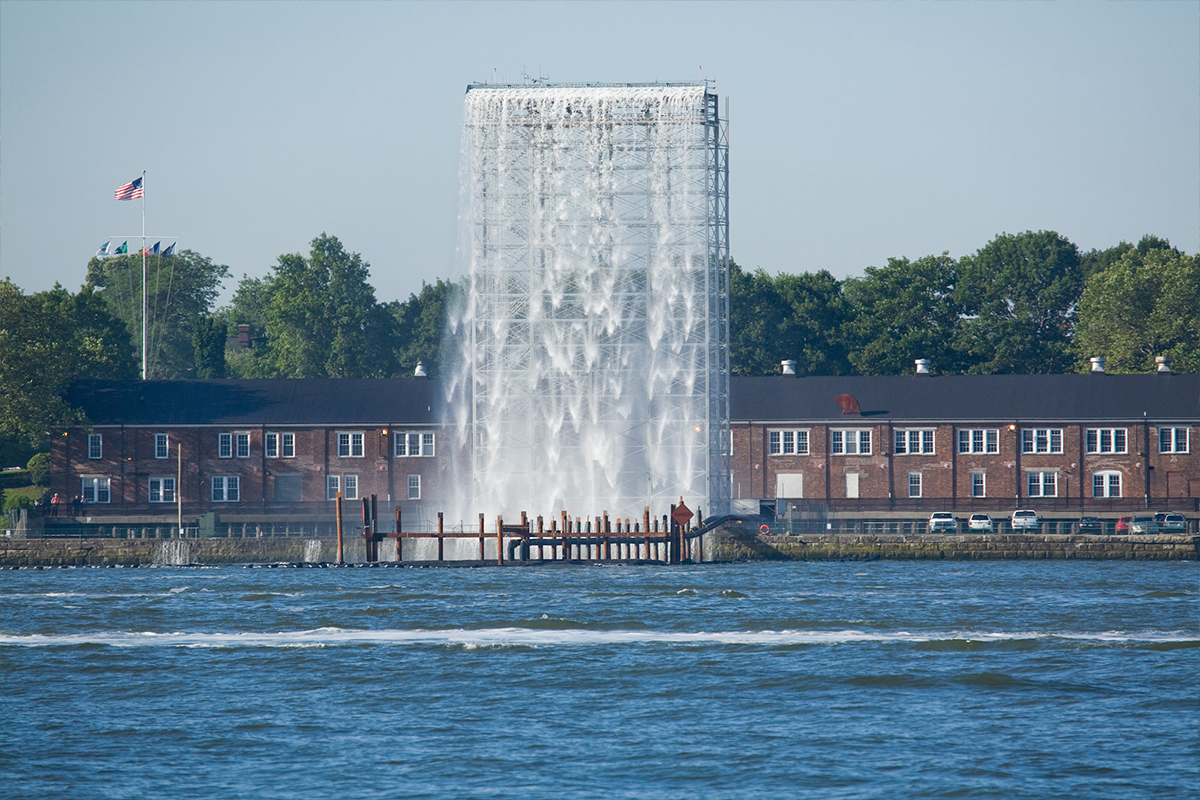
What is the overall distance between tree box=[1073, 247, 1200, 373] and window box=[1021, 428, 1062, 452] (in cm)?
1720

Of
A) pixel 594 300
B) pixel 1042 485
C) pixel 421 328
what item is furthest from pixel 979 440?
pixel 421 328

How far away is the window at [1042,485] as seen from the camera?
7588 cm

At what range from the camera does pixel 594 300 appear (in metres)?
65.8

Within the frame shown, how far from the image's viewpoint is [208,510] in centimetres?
7775

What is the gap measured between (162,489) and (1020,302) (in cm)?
6455

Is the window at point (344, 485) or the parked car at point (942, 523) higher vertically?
the window at point (344, 485)

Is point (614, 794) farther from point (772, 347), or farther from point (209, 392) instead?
point (772, 347)

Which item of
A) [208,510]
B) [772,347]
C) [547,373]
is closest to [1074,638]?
[547,373]

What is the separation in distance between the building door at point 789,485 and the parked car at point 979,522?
39.0ft

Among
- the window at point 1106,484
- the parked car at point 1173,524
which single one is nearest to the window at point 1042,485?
the window at point 1106,484

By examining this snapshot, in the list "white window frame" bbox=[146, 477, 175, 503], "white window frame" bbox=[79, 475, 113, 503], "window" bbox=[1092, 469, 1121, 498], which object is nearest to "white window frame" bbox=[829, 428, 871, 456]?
"window" bbox=[1092, 469, 1121, 498]

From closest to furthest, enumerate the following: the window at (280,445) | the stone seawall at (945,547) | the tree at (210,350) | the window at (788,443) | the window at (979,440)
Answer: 1. the stone seawall at (945,547)
2. the window at (979,440)
3. the window at (788,443)
4. the window at (280,445)
5. the tree at (210,350)

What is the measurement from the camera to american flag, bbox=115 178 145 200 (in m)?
84.3

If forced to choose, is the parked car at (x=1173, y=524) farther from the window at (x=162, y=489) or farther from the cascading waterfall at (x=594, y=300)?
the window at (x=162, y=489)
